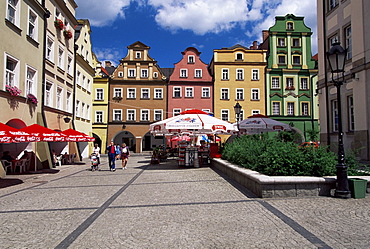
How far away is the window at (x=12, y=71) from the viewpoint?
14.7 m

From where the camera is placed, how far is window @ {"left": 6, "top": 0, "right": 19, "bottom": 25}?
48.6 ft

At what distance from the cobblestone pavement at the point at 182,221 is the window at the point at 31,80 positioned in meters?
9.91

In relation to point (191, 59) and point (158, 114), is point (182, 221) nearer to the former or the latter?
point (158, 114)

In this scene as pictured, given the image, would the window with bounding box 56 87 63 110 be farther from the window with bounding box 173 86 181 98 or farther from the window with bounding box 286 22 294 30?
the window with bounding box 286 22 294 30

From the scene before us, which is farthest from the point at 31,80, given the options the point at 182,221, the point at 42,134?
the point at 182,221

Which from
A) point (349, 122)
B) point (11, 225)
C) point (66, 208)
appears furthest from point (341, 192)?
point (349, 122)

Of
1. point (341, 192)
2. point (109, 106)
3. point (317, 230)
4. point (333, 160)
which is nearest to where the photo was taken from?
point (317, 230)

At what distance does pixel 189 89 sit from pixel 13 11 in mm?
25881

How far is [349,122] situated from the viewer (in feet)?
53.8

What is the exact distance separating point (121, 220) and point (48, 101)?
54.4 ft

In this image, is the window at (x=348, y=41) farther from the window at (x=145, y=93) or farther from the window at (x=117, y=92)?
the window at (x=117, y=92)

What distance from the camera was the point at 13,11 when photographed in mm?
15227

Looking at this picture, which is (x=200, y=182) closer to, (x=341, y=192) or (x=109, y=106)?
(x=341, y=192)

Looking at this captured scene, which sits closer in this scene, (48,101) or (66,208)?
(66,208)
